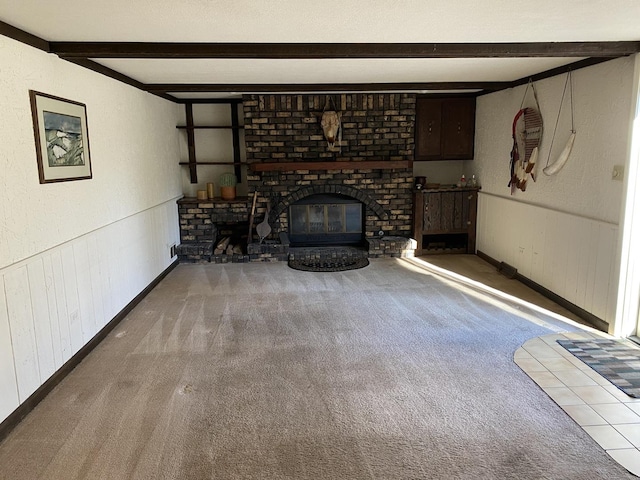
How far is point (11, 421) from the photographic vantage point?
2539 mm

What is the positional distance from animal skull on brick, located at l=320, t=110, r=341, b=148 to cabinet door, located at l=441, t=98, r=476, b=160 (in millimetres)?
1561

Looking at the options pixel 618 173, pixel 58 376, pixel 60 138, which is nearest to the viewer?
pixel 58 376

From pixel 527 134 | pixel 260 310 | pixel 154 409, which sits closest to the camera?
pixel 154 409

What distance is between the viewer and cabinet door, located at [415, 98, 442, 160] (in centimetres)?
641

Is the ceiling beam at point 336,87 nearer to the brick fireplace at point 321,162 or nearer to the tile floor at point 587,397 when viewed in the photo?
the brick fireplace at point 321,162

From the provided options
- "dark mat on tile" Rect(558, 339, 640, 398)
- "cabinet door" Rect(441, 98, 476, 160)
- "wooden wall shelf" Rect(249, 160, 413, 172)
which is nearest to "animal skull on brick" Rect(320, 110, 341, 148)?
"wooden wall shelf" Rect(249, 160, 413, 172)

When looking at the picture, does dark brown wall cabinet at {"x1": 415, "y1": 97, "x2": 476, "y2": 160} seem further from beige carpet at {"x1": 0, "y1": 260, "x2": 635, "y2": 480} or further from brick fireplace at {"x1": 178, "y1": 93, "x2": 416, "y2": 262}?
beige carpet at {"x1": 0, "y1": 260, "x2": 635, "y2": 480}

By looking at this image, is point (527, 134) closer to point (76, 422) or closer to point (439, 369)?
point (439, 369)

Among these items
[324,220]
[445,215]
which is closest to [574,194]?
[445,215]

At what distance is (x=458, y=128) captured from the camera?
6504mm

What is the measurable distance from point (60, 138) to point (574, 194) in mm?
4220

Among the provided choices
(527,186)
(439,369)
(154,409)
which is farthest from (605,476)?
(527,186)

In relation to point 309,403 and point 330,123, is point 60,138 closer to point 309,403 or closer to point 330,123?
point 309,403

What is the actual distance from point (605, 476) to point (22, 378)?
10.1 feet
